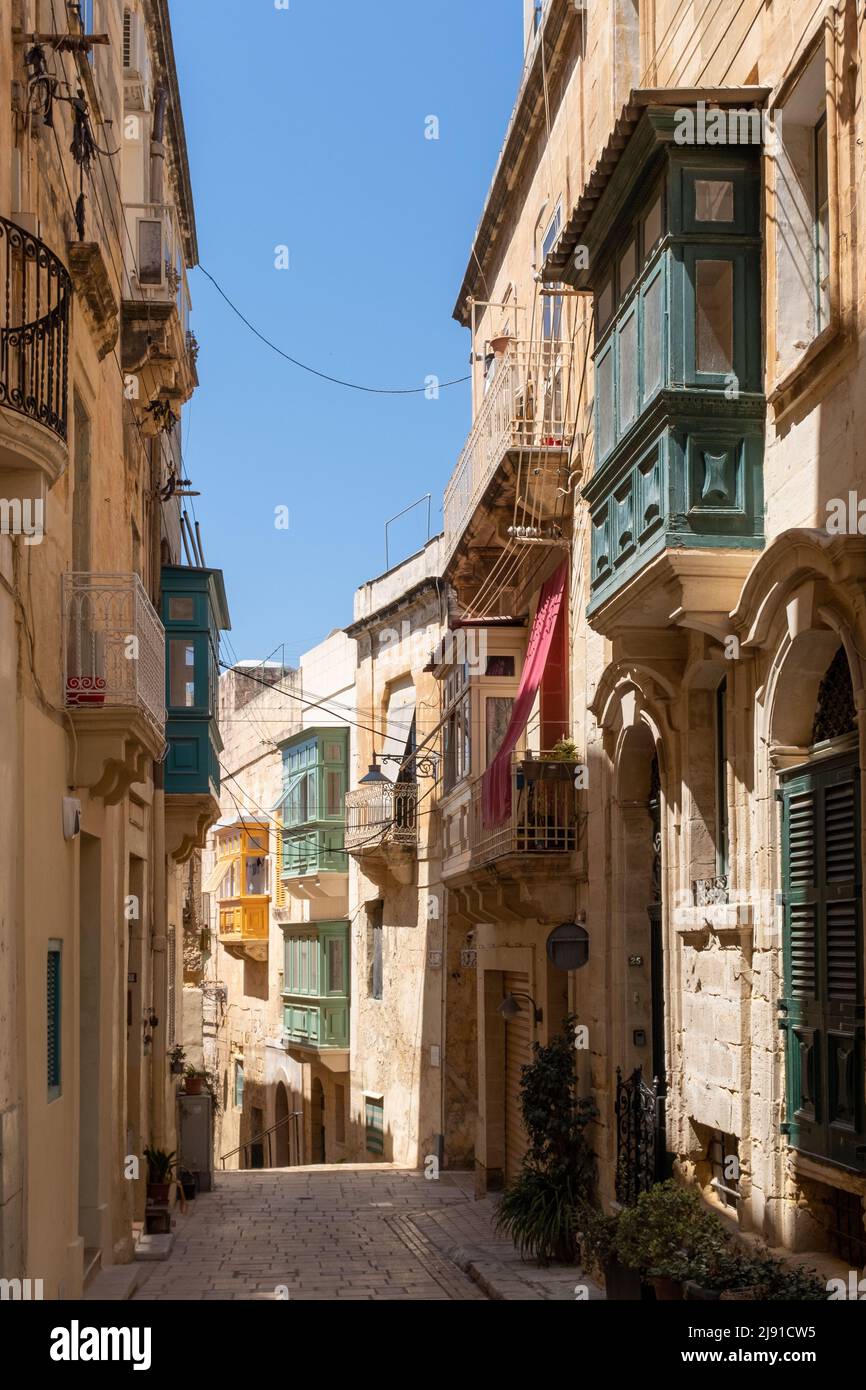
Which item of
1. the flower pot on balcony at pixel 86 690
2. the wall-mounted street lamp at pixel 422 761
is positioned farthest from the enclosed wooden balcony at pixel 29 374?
the wall-mounted street lamp at pixel 422 761

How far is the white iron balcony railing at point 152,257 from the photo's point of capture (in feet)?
55.1

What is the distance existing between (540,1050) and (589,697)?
3.18 meters

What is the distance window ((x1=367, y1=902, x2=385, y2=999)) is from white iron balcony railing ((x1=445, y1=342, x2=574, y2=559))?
1402 cm

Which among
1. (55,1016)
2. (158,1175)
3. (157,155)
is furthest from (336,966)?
(55,1016)

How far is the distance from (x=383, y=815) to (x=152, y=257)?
12702 mm

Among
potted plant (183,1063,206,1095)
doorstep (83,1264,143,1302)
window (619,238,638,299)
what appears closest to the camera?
window (619,238,638,299)

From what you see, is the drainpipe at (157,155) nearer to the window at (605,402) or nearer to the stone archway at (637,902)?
the window at (605,402)

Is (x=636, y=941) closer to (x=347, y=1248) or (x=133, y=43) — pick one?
(x=347, y=1248)

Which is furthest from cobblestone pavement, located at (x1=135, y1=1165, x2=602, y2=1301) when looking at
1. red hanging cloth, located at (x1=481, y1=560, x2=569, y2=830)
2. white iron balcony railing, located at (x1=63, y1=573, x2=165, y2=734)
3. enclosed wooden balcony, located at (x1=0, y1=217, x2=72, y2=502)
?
enclosed wooden balcony, located at (x1=0, y1=217, x2=72, y2=502)

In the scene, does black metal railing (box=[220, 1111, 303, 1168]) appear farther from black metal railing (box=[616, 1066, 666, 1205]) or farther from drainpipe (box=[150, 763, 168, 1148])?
black metal railing (box=[616, 1066, 666, 1205])

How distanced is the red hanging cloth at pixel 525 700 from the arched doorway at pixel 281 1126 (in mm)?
21790

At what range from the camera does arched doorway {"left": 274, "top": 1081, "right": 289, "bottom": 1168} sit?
126 feet

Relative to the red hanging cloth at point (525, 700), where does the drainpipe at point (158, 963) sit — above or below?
below
